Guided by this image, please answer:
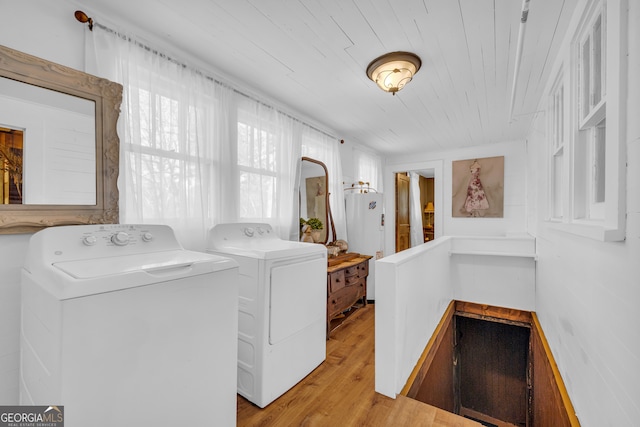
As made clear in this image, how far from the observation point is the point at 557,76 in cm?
200

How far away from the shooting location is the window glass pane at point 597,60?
1294 mm

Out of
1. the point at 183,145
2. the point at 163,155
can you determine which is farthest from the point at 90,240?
the point at 183,145

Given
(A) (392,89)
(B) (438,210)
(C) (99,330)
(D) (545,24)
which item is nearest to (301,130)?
(A) (392,89)

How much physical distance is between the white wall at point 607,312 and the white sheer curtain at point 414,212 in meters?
4.13

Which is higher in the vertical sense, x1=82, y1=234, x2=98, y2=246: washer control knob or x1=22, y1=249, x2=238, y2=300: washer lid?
x1=82, y1=234, x2=98, y2=246: washer control knob

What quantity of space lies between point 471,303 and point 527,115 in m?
2.32

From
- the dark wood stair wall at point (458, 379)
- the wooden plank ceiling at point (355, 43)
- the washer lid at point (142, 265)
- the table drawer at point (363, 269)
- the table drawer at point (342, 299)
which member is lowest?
the dark wood stair wall at point (458, 379)

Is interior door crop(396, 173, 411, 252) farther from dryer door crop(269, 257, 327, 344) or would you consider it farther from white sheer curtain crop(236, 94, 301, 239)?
dryer door crop(269, 257, 327, 344)

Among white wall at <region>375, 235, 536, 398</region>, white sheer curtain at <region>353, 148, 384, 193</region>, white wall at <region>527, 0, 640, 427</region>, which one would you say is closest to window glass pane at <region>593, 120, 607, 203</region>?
white wall at <region>527, 0, 640, 427</region>

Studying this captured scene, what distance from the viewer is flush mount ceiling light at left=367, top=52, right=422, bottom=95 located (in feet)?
6.39

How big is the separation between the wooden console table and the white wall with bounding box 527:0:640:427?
1712 millimetres

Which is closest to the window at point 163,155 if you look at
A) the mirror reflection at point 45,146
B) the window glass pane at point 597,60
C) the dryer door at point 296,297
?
the mirror reflection at point 45,146

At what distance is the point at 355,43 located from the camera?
72.0 inches

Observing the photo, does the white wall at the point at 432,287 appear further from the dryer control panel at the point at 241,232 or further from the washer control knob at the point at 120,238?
the washer control knob at the point at 120,238
